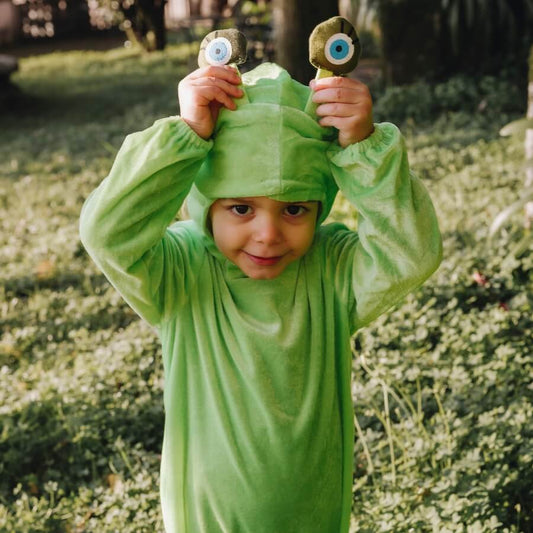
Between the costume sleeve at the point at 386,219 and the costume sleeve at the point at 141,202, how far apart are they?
1.04ft

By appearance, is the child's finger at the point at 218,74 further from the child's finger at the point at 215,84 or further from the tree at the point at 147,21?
the tree at the point at 147,21

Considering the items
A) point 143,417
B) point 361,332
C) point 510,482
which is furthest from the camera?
point 361,332

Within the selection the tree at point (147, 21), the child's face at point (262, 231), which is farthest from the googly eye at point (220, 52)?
the tree at point (147, 21)

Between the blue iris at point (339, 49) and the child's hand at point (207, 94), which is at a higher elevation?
the blue iris at point (339, 49)

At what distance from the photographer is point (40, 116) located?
32.9 feet

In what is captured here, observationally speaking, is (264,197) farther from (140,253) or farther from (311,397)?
(311,397)

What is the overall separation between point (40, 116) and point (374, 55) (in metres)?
4.51

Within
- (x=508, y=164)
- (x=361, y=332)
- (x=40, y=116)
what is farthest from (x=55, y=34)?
(x=361, y=332)

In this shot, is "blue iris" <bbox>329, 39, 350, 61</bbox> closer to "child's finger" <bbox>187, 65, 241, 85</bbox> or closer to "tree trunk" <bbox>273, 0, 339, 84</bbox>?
"child's finger" <bbox>187, 65, 241, 85</bbox>

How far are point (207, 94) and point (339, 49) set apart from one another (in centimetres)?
28

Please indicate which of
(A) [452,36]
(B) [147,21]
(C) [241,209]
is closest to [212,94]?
(C) [241,209]

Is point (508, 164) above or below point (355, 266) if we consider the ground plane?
below

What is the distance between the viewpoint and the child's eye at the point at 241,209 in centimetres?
181

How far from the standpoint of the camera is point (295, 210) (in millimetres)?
1845
